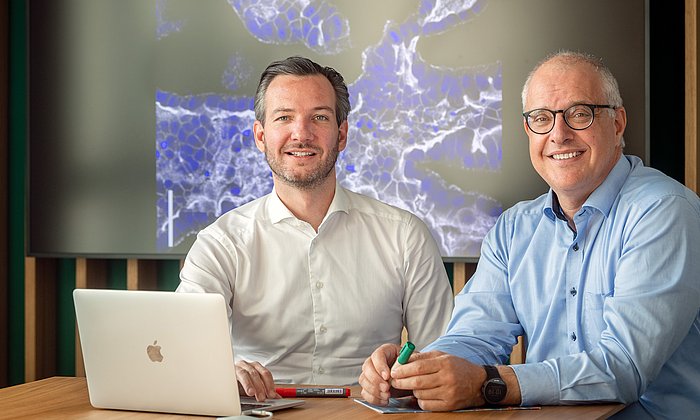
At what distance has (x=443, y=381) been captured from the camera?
5.86ft

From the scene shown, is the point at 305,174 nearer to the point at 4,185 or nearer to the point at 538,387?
the point at 538,387

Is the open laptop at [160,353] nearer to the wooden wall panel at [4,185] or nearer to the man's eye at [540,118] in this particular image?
the man's eye at [540,118]

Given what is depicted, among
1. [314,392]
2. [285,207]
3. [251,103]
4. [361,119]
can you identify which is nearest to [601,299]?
[314,392]

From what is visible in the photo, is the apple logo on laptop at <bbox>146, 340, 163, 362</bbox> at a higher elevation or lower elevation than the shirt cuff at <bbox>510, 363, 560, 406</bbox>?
higher

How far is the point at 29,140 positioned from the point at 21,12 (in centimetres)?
60

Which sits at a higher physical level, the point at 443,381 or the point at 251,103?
the point at 251,103

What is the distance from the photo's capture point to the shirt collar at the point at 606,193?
2.13 metres

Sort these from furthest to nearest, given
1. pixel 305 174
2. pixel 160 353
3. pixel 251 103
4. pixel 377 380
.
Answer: pixel 251 103, pixel 305 174, pixel 377 380, pixel 160 353

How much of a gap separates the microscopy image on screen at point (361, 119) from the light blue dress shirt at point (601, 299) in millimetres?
1003

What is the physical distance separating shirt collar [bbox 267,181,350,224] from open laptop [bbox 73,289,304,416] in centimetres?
94

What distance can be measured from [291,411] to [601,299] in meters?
0.74

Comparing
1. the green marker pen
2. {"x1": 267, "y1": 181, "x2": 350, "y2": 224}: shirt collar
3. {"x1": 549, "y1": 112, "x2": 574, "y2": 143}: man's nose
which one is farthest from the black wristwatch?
{"x1": 267, "y1": 181, "x2": 350, "y2": 224}: shirt collar

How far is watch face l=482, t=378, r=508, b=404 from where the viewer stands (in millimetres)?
1806

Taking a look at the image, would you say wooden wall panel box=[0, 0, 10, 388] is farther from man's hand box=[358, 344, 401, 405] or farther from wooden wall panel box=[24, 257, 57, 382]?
man's hand box=[358, 344, 401, 405]
